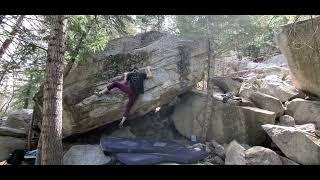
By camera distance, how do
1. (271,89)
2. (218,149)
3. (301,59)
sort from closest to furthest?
1. (218,149)
2. (301,59)
3. (271,89)

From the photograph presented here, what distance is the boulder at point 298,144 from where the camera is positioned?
8.35 metres

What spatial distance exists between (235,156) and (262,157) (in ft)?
1.98

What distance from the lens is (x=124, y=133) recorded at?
1022 cm

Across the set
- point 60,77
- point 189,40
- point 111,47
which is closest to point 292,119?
point 189,40

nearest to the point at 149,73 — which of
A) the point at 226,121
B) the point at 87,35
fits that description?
the point at 87,35

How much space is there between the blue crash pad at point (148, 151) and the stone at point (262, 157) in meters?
1.09

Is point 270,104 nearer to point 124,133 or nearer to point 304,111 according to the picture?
point 304,111

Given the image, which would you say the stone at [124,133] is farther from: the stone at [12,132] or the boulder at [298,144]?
the boulder at [298,144]

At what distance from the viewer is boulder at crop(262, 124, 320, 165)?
329 inches

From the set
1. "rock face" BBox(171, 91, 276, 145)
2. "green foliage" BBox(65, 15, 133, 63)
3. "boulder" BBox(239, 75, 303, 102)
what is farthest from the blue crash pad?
"boulder" BBox(239, 75, 303, 102)

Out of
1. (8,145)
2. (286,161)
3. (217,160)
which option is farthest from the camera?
(8,145)

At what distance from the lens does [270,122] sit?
9711mm

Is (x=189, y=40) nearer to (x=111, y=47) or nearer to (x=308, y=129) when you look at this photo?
(x=111, y=47)

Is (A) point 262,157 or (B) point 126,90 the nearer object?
(A) point 262,157
